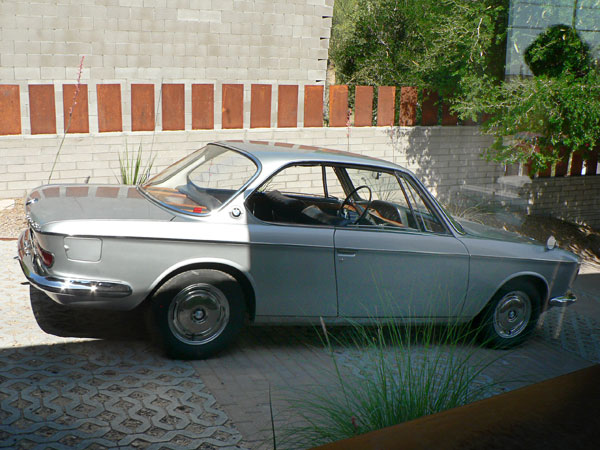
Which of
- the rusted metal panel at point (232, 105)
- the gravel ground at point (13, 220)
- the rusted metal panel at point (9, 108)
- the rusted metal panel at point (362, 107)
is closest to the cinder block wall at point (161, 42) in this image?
the rusted metal panel at point (232, 105)

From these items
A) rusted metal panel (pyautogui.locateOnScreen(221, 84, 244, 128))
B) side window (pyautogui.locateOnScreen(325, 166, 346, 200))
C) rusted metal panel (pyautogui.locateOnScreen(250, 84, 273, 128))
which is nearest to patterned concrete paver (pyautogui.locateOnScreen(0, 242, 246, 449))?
side window (pyautogui.locateOnScreen(325, 166, 346, 200))

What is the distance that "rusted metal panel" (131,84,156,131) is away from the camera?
386 inches

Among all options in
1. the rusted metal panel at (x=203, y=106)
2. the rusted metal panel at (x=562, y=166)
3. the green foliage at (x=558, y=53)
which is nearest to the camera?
the green foliage at (x=558, y=53)

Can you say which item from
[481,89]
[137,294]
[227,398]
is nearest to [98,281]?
[137,294]

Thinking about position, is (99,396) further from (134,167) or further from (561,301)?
(134,167)

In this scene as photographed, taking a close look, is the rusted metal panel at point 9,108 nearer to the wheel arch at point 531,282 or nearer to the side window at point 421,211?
the side window at point 421,211

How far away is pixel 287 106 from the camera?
10891 mm

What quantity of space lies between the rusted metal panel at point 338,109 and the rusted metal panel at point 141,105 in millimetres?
2995

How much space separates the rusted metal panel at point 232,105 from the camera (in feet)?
34.3

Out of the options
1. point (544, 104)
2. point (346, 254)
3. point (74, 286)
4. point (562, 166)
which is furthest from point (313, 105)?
point (74, 286)

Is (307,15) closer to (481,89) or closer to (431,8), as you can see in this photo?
(431,8)

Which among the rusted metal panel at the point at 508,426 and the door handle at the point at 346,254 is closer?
the rusted metal panel at the point at 508,426

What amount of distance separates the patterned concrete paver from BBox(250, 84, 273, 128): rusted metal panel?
6.13 meters

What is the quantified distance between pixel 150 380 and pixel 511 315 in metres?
3.10
